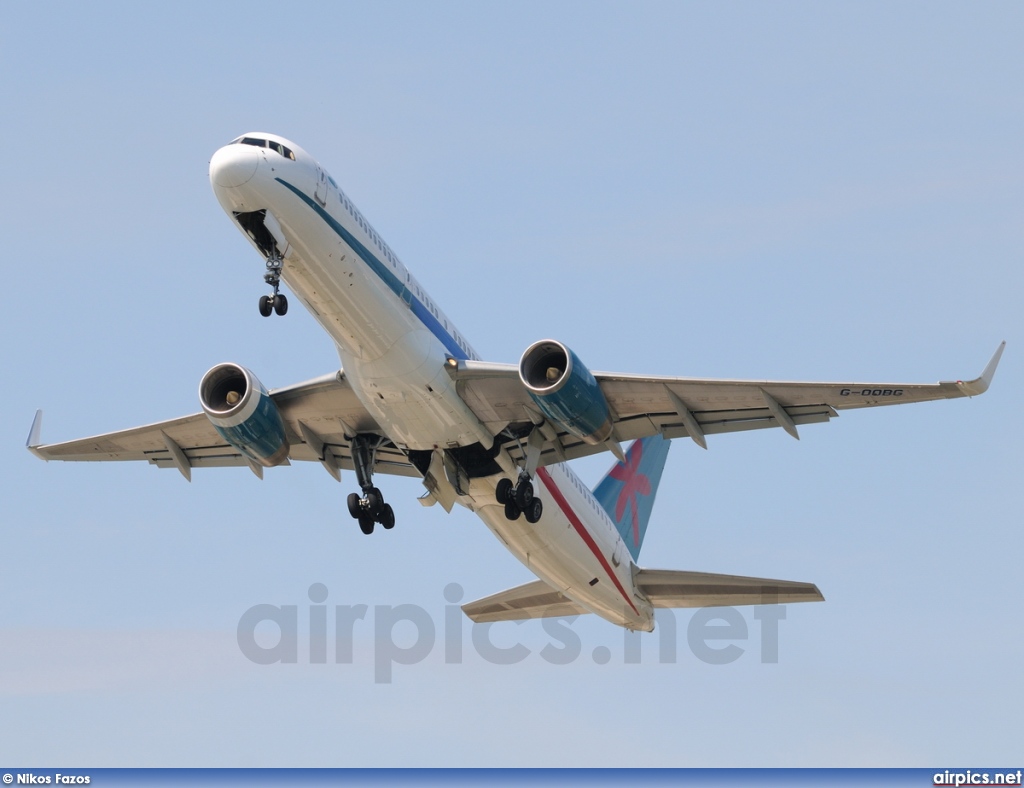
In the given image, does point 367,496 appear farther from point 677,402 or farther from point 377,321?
point 677,402

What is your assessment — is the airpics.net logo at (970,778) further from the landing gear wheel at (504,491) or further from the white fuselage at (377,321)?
the landing gear wheel at (504,491)

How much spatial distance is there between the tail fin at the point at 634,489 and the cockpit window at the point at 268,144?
14.6 meters

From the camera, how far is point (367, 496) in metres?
30.8

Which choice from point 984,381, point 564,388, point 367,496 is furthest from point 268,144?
point 984,381

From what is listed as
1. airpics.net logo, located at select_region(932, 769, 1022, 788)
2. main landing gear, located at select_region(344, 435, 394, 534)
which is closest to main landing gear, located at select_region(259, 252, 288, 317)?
main landing gear, located at select_region(344, 435, 394, 534)

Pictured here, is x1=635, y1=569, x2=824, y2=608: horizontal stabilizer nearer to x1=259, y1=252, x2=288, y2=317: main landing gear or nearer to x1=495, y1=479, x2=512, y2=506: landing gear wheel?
x1=495, y1=479, x2=512, y2=506: landing gear wheel

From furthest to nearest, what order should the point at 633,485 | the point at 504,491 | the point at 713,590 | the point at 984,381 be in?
the point at 633,485
the point at 713,590
the point at 504,491
the point at 984,381

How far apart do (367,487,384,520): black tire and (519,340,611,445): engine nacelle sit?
5.13m

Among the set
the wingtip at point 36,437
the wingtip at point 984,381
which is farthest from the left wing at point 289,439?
the wingtip at point 984,381

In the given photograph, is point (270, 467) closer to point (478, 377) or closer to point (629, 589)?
point (478, 377)

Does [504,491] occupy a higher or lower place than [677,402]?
lower

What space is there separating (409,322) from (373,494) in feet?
17.3

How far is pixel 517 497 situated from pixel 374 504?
11.1 ft

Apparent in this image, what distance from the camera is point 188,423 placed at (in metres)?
32.4
